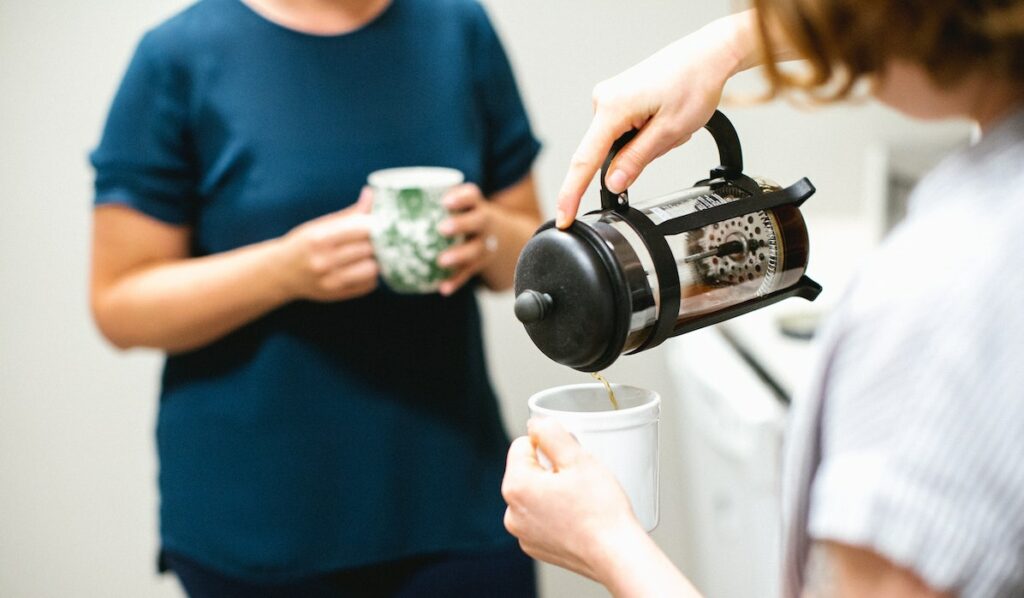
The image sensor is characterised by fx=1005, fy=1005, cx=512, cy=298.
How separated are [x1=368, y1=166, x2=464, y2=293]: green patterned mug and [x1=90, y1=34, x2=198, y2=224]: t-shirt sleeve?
22 cm

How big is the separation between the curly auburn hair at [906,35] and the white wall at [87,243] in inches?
47.1

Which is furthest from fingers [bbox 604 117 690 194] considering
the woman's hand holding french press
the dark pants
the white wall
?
the white wall

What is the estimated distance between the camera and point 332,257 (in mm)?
993

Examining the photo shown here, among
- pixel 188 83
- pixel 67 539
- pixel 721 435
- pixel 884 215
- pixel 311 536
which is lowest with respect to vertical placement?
pixel 67 539

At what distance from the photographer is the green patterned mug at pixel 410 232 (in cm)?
97

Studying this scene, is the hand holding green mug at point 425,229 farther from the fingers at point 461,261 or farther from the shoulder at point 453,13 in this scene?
the shoulder at point 453,13

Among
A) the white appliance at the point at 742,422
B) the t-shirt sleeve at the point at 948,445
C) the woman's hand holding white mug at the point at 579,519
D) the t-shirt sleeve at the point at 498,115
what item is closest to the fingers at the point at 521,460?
the woman's hand holding white mug at the point at 579,519

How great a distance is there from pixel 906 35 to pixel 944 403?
0.51ft

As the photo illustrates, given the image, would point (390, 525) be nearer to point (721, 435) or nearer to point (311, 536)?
point (311, 536)

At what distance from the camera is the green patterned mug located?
0.97m

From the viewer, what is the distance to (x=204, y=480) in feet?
3.53

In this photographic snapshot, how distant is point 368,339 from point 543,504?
475 millimetres

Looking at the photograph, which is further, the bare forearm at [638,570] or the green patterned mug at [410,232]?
the green patterned mug at [410,232]

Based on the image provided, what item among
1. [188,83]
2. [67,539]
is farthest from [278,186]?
[67,539]
